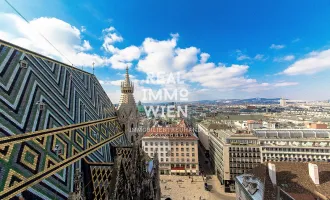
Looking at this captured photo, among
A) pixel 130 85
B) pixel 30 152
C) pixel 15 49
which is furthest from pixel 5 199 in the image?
pixel 130 85

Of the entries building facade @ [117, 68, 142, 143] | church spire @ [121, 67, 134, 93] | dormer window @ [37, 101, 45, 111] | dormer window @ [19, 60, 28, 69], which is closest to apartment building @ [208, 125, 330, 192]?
building facade @ [117, 68, 142, 143]

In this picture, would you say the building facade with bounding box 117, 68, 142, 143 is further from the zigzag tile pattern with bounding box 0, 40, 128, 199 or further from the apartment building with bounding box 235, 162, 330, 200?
the apartment building with bounding box 235, 162, 330, 200

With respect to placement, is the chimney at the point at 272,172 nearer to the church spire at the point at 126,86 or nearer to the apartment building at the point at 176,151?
the church spire at the point at 126,86

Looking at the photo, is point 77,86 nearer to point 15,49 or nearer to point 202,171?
point 15,49

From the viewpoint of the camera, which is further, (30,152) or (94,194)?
(94,194)

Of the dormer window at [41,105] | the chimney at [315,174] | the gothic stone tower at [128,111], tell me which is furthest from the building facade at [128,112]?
the chimney at [315,174]
